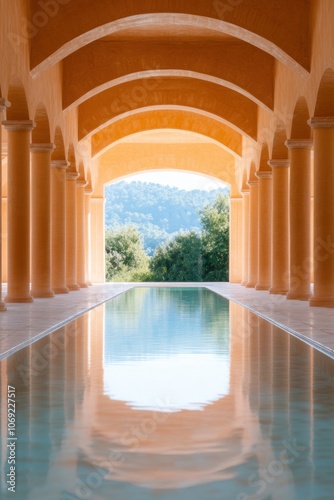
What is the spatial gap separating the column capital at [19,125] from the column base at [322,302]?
8.28 metres

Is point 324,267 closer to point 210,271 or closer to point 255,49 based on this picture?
point 255,49

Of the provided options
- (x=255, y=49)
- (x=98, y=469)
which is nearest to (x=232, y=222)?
(x=255, y=49)

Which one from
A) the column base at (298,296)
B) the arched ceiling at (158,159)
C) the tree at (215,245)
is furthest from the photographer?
the tree at (215,245)

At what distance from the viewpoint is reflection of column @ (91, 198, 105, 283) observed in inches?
1673

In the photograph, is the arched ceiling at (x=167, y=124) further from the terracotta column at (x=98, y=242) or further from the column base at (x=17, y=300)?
the column base at (x=17, y=300)

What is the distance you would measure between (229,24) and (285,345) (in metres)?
10.7

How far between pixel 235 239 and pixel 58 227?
55.6 ft

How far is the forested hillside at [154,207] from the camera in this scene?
133125 millimetres

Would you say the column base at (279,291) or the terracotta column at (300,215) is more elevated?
the terracotta column at (300,215)

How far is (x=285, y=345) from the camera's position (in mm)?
11188

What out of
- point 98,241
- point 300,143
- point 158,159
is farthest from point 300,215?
point 98,241

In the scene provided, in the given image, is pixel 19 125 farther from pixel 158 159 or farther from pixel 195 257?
pixel 195 257

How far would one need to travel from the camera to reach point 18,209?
20.6 m

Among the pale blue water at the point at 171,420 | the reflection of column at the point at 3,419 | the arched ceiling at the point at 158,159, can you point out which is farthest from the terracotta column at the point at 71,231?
the reflection of column at the point at 3,419
